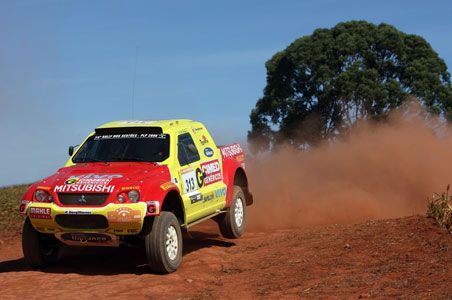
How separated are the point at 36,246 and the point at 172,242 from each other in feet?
6.27

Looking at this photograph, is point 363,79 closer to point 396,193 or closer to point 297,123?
point 297,123

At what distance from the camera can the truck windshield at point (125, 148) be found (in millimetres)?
9992

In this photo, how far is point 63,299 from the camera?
25.4 feet

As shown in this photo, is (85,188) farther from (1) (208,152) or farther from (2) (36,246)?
(1) (208,152)

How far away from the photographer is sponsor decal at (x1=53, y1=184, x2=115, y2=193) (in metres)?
8.73

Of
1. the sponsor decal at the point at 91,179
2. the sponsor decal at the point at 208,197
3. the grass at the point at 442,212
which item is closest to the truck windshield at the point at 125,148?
the sponsor decal at the point at 91,179

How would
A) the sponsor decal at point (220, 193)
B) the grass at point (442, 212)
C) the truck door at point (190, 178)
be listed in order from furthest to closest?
the sponsor decal at point (220, 193)
the truck door at point (190, 178)
the grass at point (442, 212)

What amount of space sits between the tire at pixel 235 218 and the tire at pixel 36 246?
314 cm

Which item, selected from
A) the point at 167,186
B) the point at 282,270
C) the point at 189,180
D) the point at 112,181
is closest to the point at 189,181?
the point at 189,180

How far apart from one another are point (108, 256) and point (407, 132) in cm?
1199

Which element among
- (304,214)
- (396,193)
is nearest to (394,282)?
(304,214)

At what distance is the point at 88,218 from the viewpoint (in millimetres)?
8781

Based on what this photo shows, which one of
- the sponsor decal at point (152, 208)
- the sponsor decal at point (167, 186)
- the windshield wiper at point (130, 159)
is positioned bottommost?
the sponsor decal at point (152, 208)

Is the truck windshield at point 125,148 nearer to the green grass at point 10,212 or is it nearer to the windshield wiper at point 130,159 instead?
the windshield wiper at point 130,159
